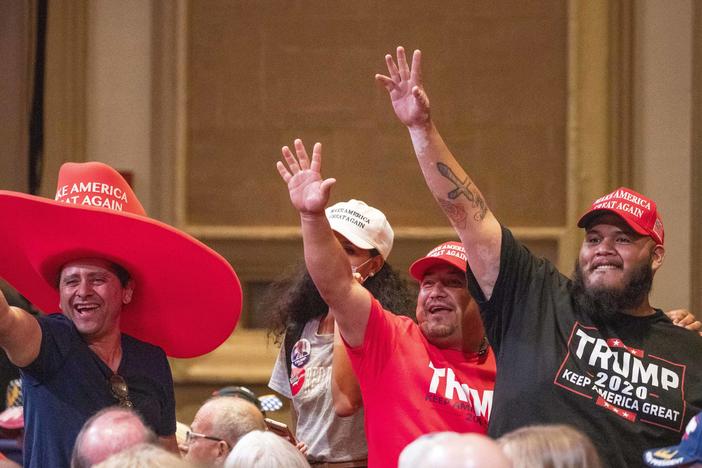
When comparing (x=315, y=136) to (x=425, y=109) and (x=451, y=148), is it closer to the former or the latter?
(x=451, y=148)

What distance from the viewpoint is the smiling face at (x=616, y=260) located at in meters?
2.95

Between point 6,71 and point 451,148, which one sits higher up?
point 6,71

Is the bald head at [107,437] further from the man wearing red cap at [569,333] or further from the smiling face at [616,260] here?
the smiling face at [616,260]

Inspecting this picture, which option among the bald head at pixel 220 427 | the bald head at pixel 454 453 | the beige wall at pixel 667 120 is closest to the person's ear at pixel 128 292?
the bald head at pixel 220 427

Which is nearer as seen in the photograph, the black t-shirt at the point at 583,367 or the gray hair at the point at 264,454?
the gray hair at the point at 264,454

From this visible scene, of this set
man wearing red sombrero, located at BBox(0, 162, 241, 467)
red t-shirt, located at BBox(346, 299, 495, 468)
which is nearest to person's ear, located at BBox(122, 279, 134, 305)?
man wearing red sombrero, located at BBox(0, 162, 241, 467)

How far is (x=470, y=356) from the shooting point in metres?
3.09

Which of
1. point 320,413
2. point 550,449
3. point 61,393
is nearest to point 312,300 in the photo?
point 320,413

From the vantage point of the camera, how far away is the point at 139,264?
2.91 metres

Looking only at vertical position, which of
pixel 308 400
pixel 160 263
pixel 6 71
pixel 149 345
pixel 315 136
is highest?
pixel 6 71

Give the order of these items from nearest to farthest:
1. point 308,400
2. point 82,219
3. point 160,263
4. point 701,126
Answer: point 82,219, point 160,263, point 308,400, point 701,126

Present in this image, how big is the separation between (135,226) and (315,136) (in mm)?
2345

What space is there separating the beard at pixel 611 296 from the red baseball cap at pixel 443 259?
1.04ft

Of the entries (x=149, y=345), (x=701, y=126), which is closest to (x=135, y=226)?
(x=149, y=345)
